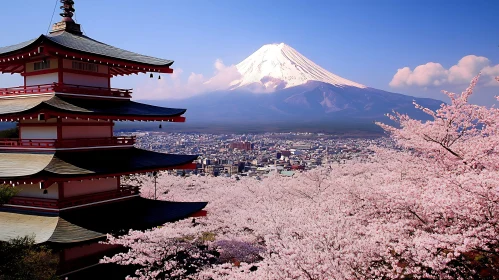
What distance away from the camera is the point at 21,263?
8258 millimetres

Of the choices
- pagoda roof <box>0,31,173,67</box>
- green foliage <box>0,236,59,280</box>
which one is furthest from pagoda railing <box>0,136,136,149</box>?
green foliage <box>0,236,59,280</box>

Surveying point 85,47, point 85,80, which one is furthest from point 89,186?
point 85,47

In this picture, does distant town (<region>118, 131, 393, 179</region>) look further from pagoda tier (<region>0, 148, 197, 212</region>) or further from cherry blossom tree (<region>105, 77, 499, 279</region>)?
pagoda tier (<region>0, 148, 197, 212</region>)

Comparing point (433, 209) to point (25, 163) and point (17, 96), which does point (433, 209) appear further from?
point (17, 96)

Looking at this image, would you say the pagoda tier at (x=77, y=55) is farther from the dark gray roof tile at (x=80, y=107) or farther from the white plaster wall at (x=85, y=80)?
the dark gray roof tile at (x=80, y=107)

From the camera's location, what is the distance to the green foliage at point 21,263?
321 inches

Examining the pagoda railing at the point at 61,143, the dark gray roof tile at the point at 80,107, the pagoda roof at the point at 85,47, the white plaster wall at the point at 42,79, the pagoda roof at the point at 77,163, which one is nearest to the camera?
the pagoda roof at the point at 77,163

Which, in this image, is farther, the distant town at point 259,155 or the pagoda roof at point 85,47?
the distant town at point 259,155

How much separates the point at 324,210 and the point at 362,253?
4.80 m

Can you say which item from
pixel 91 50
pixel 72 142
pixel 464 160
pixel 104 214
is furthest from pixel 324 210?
pixel 91 50

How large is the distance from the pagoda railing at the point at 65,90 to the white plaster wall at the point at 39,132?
1116mm

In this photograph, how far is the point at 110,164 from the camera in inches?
488

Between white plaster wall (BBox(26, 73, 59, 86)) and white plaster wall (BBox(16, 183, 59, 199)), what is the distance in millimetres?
3214

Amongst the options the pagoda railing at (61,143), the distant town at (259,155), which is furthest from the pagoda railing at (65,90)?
the distant town at (259,155)
